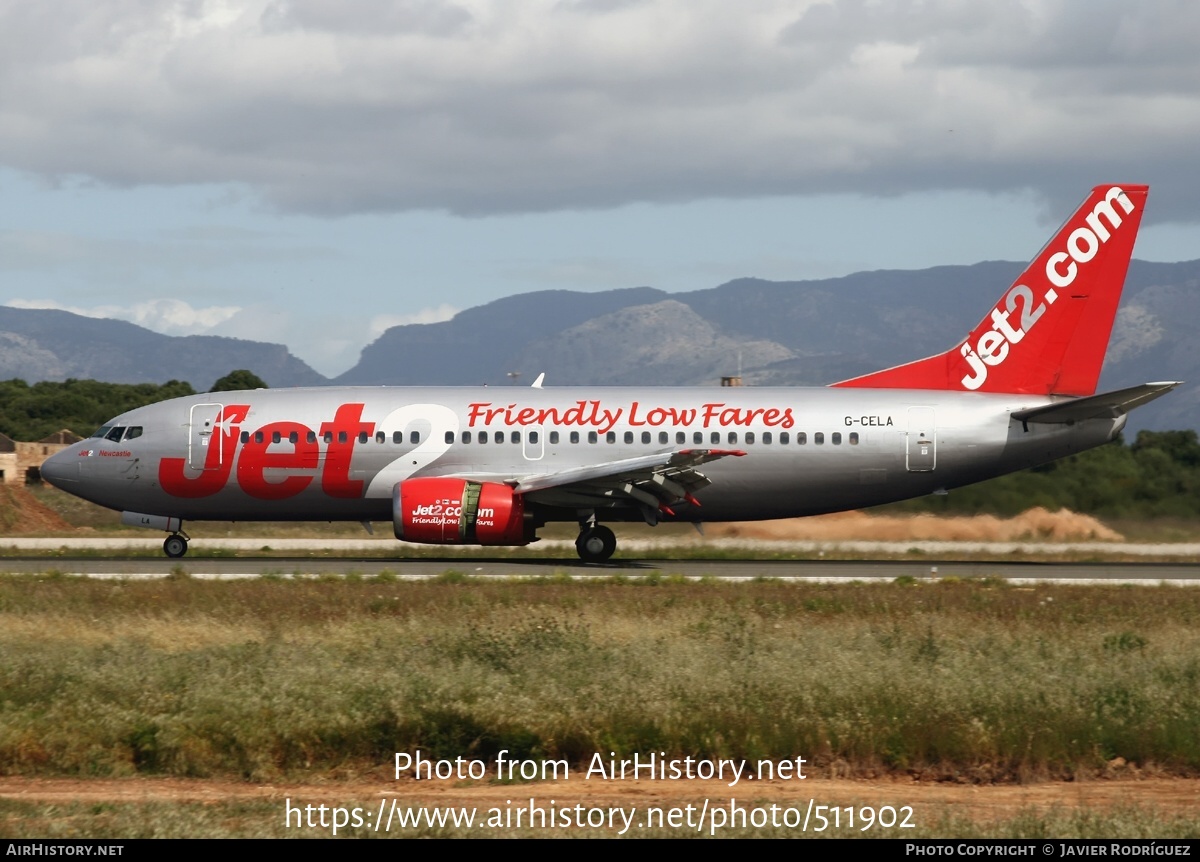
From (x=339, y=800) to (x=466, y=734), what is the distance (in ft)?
6.58

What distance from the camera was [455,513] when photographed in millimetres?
30344

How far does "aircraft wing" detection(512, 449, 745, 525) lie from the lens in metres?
30.5

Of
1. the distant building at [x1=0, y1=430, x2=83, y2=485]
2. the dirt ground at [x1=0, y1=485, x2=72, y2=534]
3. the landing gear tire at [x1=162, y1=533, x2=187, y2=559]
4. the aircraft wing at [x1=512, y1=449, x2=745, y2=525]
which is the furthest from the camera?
the distant building at [x1=0, y1=430, x2=83, y2=485]

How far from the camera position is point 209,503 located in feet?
107

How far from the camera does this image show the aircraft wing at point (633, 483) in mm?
30500

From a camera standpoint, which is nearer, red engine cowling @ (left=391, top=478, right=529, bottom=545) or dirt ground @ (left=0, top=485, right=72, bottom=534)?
red engine cowling @ (left=391, top=478, right=529, bottom=545)

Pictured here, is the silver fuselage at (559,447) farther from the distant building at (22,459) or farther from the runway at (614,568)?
the distant building at (22,459)

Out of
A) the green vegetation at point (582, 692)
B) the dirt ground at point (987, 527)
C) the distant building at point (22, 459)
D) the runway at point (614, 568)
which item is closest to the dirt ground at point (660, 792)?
the green vegetation at point (582, 692)

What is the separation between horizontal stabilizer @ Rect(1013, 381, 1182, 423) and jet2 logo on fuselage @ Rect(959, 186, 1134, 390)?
1713mm

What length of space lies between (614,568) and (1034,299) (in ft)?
38.8

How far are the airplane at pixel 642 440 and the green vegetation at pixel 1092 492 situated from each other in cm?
461

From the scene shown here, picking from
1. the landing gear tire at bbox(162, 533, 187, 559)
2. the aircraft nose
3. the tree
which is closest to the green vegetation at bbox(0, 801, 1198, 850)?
the landing gear tire at bbox(162, 533, 187, 559)

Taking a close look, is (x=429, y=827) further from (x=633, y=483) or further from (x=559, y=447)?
(x=559, y=447)

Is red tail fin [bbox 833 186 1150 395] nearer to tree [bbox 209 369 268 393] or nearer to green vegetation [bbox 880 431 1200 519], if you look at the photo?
green vegetation [bbox 880 431 1200 519]
